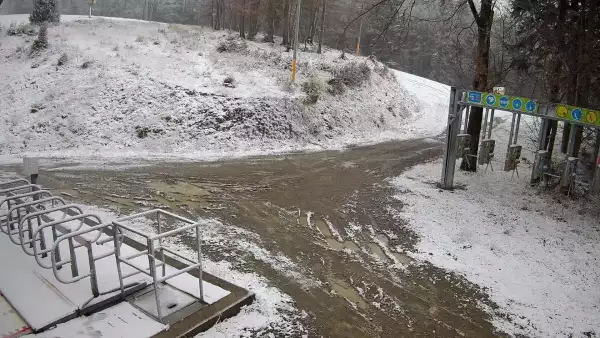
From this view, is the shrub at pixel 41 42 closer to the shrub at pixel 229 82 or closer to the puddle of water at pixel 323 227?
the shrub at pixel 229 82

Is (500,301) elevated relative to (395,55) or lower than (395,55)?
lower

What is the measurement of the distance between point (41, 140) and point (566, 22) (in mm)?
17584

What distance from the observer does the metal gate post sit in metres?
11.5

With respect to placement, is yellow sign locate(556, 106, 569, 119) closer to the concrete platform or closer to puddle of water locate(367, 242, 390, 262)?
puddle of water locate(367, 242, 390, 262)

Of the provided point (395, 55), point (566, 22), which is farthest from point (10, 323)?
point (395, 55)

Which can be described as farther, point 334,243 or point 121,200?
point 121,200

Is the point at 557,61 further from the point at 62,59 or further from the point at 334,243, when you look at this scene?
the point at 62,59

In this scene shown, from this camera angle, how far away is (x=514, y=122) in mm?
10867

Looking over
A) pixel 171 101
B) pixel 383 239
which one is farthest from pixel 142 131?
pixel 383 239

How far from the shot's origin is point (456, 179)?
13.2 meters

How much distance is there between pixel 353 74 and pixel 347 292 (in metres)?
18.4

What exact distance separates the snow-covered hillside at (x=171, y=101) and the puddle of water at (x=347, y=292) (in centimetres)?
919

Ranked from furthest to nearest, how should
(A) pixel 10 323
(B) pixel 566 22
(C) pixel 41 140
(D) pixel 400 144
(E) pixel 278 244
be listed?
(D) pixel 400 144 → (C) pixel 41 140 → (B) pixel 566 22 → (E) pixel 278 244 → (A) pixel 10 323

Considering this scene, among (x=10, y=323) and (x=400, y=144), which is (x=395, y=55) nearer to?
(x=400, y=144)
